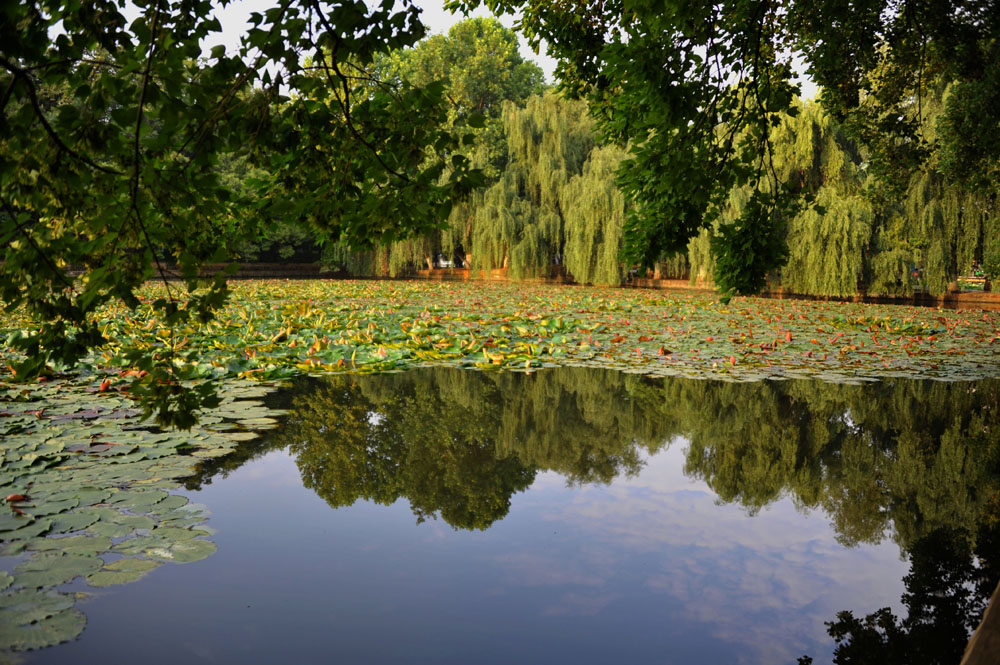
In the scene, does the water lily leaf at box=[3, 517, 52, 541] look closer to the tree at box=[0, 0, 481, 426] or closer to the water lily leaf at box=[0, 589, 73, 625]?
the water lily leaf at box=[0, 589, 73, 625]

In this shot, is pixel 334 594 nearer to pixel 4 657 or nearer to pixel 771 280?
pixel 4 657

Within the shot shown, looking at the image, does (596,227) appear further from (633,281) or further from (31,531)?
(31,531)

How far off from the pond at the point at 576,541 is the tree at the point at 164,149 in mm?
939

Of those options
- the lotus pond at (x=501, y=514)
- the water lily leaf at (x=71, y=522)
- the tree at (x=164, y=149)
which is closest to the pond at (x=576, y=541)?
the lotus pond at (x=501, y=514)

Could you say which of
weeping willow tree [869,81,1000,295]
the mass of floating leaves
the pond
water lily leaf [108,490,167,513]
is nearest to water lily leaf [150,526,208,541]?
the pond

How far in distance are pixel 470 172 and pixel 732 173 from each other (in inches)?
136

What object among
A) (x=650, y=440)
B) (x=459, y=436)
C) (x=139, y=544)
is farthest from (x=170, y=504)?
(x=650, y=440)

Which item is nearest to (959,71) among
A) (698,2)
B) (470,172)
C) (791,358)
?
(791,358)

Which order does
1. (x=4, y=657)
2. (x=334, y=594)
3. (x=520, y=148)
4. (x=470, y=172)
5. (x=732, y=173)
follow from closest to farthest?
(x=4, y=657)
(x=470, y=172)
(x=334, y=594)
(x=732, y=173)
(x=520, y=148)

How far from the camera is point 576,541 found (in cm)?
358

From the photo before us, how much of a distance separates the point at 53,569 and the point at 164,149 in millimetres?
1704

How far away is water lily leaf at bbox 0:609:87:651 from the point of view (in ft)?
8.03

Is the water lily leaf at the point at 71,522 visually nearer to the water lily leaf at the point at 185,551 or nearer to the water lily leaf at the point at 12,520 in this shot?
the water lily leaf at the point at 12,520

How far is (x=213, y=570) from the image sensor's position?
312 centimetres
